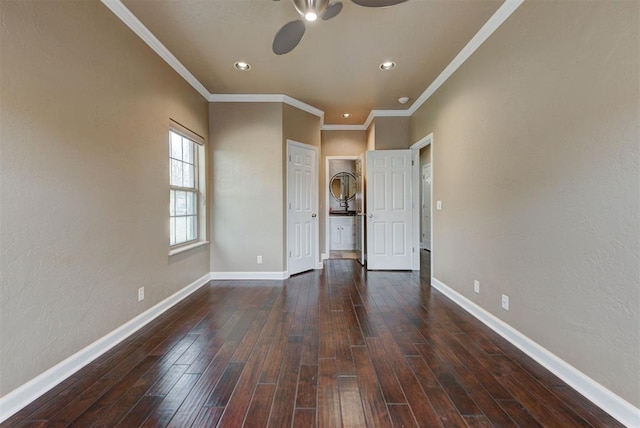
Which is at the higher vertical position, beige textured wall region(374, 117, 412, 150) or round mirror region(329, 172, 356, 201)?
beige textured wall region(374, 117, 412, 150)

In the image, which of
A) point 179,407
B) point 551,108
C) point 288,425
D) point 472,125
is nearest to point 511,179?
point 551,108

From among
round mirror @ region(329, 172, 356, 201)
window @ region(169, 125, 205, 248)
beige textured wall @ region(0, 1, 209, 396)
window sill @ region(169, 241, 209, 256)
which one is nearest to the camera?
beige textured wall @ region(0, 1, 209, 396)

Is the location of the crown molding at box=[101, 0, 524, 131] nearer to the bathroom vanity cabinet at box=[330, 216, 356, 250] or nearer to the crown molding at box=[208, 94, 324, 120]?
the crown molding at box=[208, 94, 324, 120]

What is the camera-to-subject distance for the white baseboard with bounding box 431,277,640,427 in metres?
1.35

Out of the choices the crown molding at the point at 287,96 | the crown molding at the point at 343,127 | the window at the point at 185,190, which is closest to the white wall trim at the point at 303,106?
the crown molding at the point at 287,96

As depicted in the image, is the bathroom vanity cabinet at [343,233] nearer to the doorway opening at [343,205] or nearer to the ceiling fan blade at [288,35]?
the doorway opening at [343,205]

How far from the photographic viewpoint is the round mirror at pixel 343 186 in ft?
21.9

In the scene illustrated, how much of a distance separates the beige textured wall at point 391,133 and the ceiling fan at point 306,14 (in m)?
2.82

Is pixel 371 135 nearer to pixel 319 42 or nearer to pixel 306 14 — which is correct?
pixel 319 42

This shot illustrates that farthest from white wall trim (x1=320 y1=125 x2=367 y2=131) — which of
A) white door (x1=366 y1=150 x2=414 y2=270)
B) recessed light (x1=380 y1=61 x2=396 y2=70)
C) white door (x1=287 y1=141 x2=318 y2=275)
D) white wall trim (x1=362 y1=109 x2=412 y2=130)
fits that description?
recessed light (x1=380 y1=61 x2=396 y2=70)

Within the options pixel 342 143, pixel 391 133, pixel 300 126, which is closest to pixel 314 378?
pixel 300 126

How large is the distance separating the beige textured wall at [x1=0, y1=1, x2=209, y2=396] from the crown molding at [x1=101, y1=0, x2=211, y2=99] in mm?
67

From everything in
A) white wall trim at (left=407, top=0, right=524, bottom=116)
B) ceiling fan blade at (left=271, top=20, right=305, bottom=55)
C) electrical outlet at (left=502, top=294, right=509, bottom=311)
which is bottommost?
electrical outlet at (left=502, top=294, right=509, bottom=311)

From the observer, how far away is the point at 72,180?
70.8 inches
